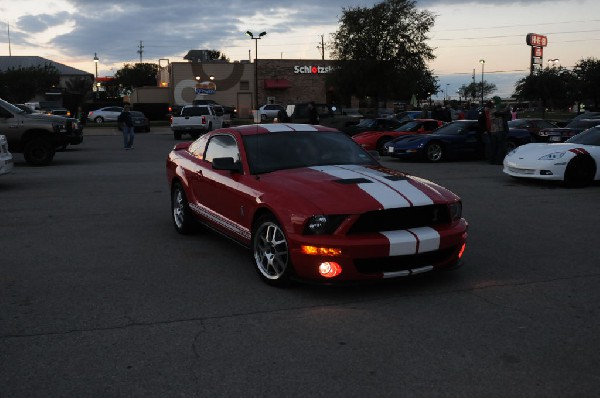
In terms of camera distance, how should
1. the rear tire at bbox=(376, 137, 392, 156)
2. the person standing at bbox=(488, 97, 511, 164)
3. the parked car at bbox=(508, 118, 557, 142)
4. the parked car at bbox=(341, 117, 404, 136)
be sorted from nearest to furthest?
the person standing at bbox=(488, 97, 511, 164) → the parked car at bbox=(508, 118, 557, 142) → the rear tire at bbox=(376, 137, 392, 156) → the parked car at bbox=(341, 117, 404, 136)

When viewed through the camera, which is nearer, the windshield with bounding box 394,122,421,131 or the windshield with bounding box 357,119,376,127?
the windshield with bounding box 394,122,421,131

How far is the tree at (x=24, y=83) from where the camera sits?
73.2 meters

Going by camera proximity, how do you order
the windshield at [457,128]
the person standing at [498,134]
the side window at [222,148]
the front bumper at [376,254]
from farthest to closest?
the windshield at [457,128] < the person standing at [498,134] < the side window at [222,148] < the front bumper at [376,254]

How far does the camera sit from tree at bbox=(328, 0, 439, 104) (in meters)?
36.2

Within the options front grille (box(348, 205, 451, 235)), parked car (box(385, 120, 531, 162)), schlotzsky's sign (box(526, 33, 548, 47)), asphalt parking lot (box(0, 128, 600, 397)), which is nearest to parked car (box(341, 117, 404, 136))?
parked car (box(385, 120, 531, 162))

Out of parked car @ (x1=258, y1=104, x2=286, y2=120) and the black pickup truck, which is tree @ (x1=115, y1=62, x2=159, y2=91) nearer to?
parked car @ (x1=258, y1=104, x2=286, y2=120)

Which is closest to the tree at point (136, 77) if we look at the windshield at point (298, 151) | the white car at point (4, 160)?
the white car at point (4, 160)

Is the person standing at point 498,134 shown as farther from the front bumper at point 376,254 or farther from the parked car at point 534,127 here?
the front bumper at point 376,254

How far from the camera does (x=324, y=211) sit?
4.96m

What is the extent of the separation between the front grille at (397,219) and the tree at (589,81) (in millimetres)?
50358

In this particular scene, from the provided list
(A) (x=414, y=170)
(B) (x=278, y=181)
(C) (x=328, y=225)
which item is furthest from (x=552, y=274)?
(A) (x=414, y=170)

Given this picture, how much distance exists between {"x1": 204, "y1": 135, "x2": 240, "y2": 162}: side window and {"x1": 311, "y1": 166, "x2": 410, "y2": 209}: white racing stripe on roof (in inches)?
38.2

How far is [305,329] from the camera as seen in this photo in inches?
172

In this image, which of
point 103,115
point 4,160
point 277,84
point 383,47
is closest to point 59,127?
point 4,160
